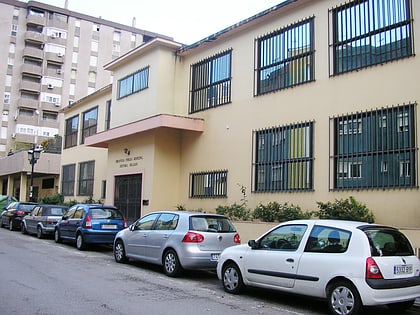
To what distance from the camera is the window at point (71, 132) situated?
3017 cm

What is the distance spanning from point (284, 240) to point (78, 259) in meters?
6.93

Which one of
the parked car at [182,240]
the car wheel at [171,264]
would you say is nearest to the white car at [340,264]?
the parked car at [182,240]

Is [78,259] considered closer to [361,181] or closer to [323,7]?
[361,181]

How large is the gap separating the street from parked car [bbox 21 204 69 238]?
630 cm

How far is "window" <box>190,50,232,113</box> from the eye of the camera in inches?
671

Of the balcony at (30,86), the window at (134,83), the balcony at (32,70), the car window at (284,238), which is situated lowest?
the car window at (284,238)

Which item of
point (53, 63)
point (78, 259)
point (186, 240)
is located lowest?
point (78, 259)

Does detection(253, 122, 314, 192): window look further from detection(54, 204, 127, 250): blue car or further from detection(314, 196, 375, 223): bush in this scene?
detection(54, 204, 127, 250): blue car

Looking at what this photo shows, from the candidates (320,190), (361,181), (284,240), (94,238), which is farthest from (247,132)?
(284,240)

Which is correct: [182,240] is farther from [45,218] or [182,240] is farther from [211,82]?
[45,218]

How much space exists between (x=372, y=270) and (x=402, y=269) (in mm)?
668

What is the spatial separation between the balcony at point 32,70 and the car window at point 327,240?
59.6 metres

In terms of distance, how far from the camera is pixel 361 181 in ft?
38.7

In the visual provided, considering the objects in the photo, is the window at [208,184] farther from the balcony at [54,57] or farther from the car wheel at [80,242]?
the balcony at [54,57]
